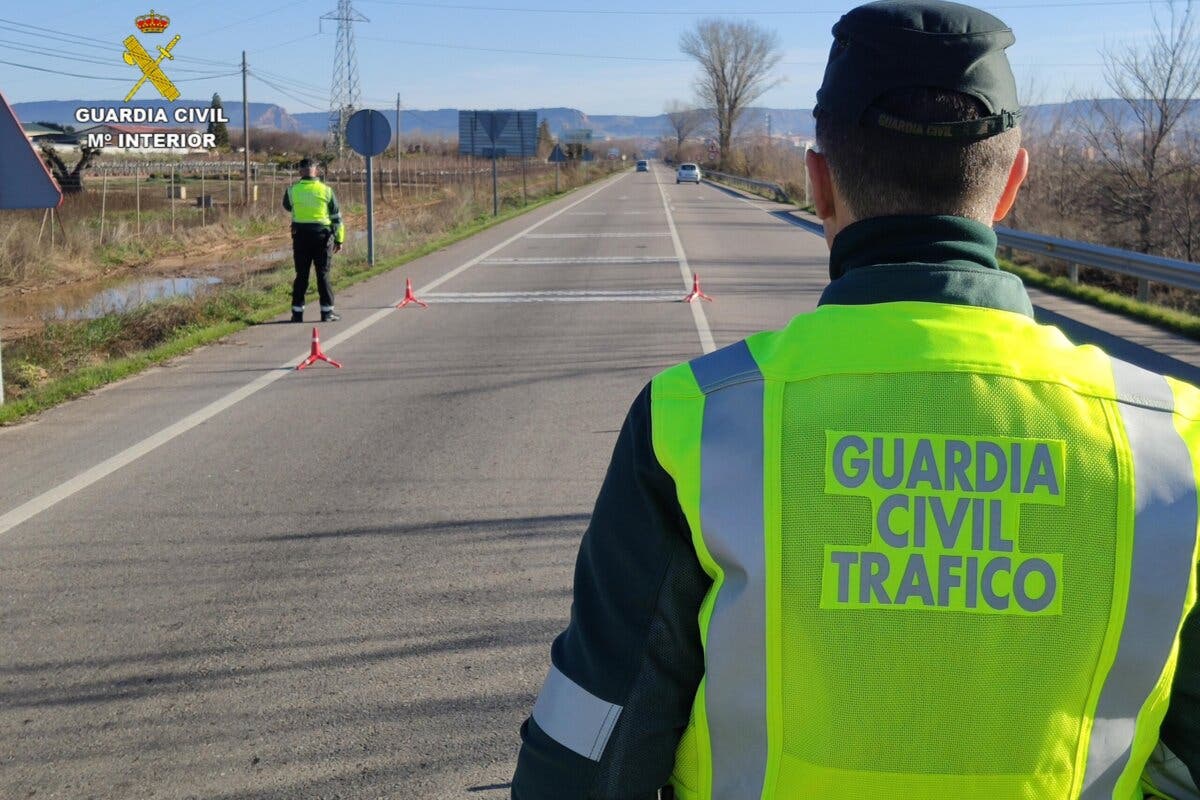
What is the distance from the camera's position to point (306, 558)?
5918 millimetres

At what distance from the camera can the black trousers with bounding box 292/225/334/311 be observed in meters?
14.4

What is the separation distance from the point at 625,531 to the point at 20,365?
11798mm

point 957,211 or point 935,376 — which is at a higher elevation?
point 957,211

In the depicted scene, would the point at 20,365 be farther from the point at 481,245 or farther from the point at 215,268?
the point at 215,268

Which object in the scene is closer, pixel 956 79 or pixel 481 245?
pixel 956 79

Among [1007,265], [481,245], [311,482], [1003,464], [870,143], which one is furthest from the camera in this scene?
[481,245]

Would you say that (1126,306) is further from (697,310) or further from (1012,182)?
(1012,182)

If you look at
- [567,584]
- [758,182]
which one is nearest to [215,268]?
[567,584]

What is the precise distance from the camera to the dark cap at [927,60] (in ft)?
5.07

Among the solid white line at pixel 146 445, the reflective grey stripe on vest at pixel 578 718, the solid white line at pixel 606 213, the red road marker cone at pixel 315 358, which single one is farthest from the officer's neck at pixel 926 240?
the solid white line at pixel 606 213

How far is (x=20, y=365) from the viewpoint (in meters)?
12.0

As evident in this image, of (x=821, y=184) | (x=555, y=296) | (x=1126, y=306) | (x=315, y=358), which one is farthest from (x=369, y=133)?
(x=821, y=184)

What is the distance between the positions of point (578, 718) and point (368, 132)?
2049 cm

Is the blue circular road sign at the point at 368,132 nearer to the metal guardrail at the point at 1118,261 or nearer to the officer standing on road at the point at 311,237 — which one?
the officer standing on road at the point at 311,237
